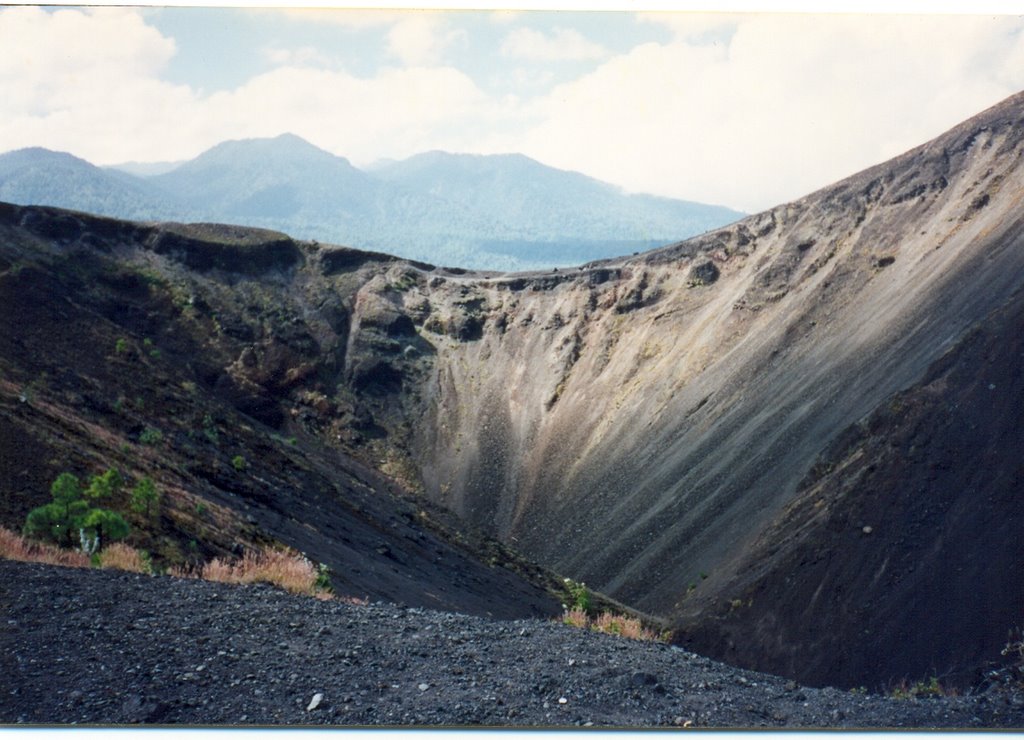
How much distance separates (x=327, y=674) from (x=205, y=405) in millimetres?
15386

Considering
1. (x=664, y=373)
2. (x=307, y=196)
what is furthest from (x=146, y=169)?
(x=664, y=373)

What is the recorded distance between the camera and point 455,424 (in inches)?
1378

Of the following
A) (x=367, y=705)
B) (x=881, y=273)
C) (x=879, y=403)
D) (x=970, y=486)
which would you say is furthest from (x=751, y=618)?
(x=881, y=273)

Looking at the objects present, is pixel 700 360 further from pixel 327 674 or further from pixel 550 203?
pixel 550 203

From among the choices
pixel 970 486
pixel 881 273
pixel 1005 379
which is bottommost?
pixel 970 486

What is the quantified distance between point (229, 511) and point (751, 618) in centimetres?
884

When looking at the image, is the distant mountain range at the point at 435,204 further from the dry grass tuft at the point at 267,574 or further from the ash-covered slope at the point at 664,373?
the dry grass tuft at the point at 267,574

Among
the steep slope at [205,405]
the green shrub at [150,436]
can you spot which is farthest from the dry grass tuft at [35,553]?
the green shrub at [150,436]

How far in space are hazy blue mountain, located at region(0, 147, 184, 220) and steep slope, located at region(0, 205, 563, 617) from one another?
1443 cm

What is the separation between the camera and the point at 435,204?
472ft

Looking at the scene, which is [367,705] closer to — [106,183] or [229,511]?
[229,511]

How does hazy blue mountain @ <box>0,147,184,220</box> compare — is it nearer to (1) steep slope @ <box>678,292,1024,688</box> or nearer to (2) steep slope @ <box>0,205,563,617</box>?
(2) steep slope @ <box>0,205,563,617</box>

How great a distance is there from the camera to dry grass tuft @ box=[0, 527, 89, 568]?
9883 mm

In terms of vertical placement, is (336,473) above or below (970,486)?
below
